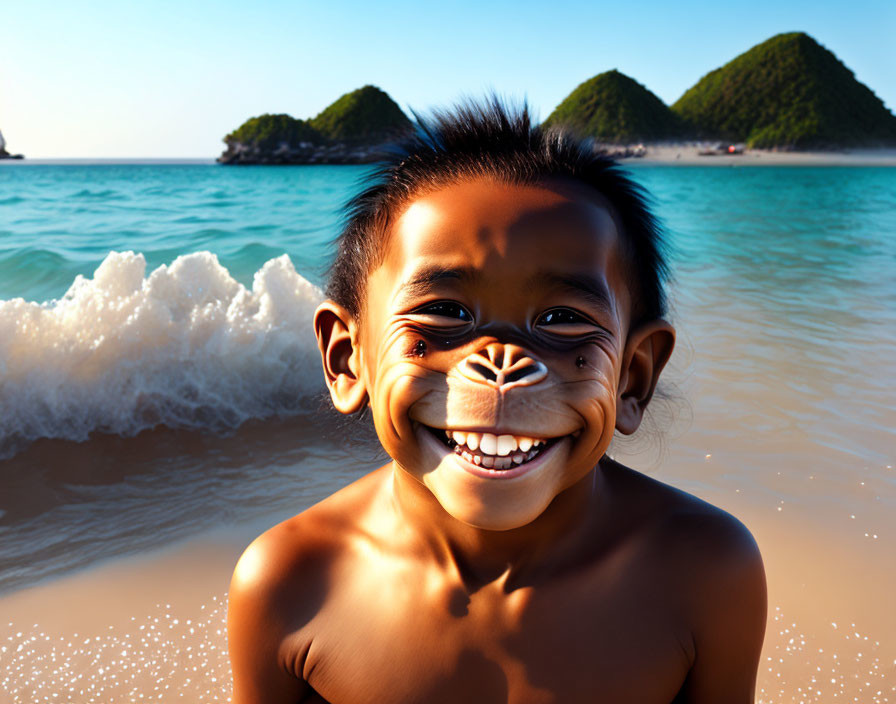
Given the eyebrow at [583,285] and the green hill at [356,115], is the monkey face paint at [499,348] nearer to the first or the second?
the eyebrow at [583,285]

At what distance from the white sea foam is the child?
2.38m

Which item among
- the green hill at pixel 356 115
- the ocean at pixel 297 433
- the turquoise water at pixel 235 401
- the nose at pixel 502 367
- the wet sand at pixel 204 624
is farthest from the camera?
the green hill at pixel 356 115

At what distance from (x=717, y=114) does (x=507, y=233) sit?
285ft

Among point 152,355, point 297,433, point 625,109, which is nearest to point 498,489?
point 297,433

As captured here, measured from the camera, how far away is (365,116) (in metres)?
67.7

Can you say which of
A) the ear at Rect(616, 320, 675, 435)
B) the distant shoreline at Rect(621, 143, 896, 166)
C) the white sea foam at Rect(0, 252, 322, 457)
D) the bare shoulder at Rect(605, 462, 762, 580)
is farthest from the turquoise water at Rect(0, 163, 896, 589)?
the distant shoreline at Rect(621, 143, 896, 166)

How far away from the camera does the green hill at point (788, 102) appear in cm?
7350

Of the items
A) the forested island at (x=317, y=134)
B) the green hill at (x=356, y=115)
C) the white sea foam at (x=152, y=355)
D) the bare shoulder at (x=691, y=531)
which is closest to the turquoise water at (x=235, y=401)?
the white sea foam at (x=152, y=355)

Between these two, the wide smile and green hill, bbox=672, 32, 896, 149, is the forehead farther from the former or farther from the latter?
green hill, bbox=672, 32, 896, 149

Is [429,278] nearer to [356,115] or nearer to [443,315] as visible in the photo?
[443,315]

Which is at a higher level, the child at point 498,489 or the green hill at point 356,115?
the child at point 498,489

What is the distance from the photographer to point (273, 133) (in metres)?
67.8

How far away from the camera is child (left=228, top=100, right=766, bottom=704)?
1123mm

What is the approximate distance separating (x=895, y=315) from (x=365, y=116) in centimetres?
6604
